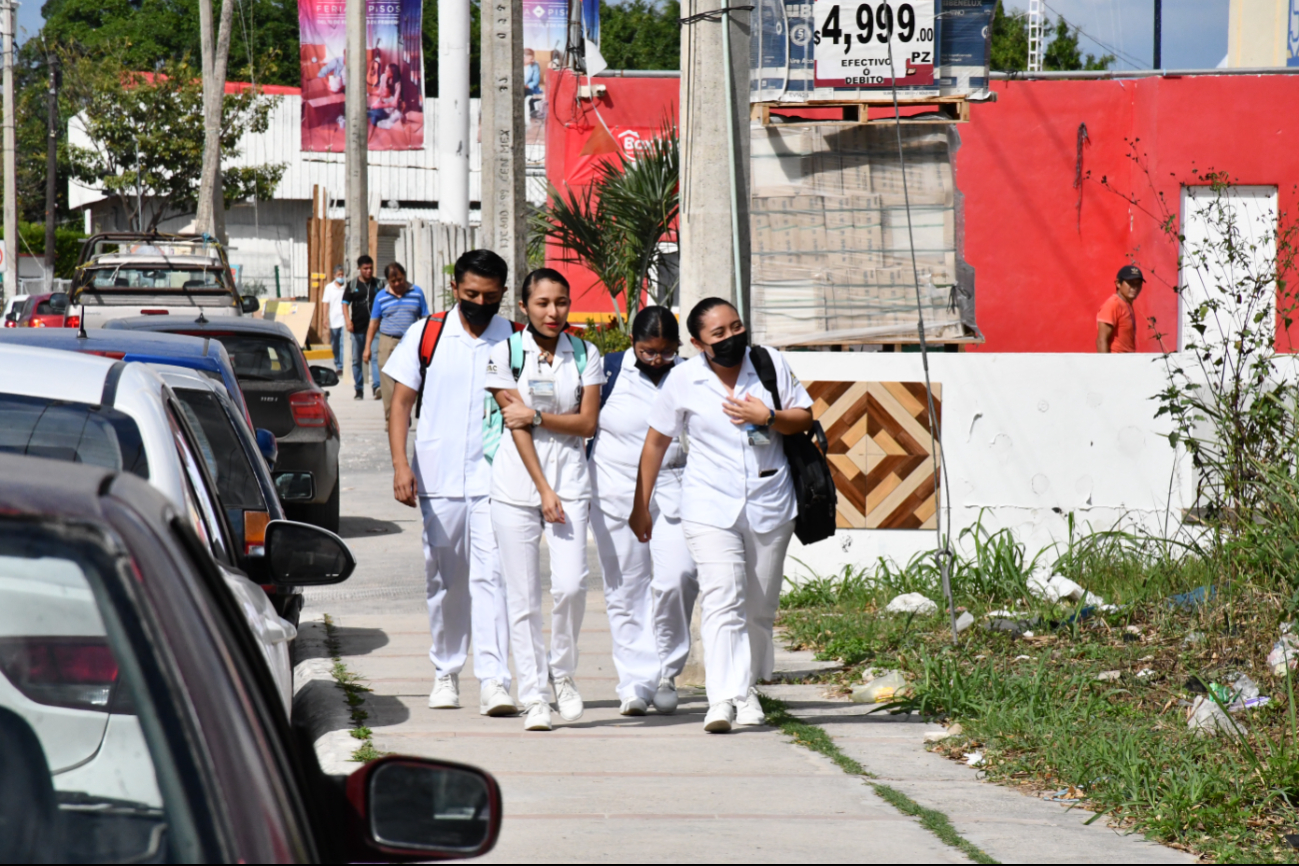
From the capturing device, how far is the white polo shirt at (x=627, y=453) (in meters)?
6.88

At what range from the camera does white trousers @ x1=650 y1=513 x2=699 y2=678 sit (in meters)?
6.85

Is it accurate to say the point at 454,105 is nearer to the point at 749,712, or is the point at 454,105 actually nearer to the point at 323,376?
the point at 323,376

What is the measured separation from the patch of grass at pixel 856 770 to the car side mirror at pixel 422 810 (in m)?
2.70

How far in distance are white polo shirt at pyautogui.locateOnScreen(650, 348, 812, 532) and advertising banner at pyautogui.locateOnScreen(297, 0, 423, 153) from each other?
1085 inches

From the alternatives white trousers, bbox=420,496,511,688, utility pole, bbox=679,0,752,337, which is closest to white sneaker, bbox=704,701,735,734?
white trousers, bbox=420,496,511,688

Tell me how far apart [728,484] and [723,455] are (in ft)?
0.41

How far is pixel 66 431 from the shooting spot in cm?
400

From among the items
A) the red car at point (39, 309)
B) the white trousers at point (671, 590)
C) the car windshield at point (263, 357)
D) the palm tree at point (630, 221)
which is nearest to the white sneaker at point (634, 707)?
the white trousers at point (671, 590)

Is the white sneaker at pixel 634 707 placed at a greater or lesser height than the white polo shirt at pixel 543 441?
lesser

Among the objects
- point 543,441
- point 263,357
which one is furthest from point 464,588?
point 263,357

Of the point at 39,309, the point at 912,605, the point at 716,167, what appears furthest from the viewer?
the point at 39,309

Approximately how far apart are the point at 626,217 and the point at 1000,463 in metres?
7.93

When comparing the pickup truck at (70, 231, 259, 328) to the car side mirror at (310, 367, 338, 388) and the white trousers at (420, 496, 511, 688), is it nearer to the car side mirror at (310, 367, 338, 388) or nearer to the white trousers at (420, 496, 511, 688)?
the car side mirror at (310, 367, 338, 388)

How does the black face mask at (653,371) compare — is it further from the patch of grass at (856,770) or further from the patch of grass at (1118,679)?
the patch of grass at (1118,679)
